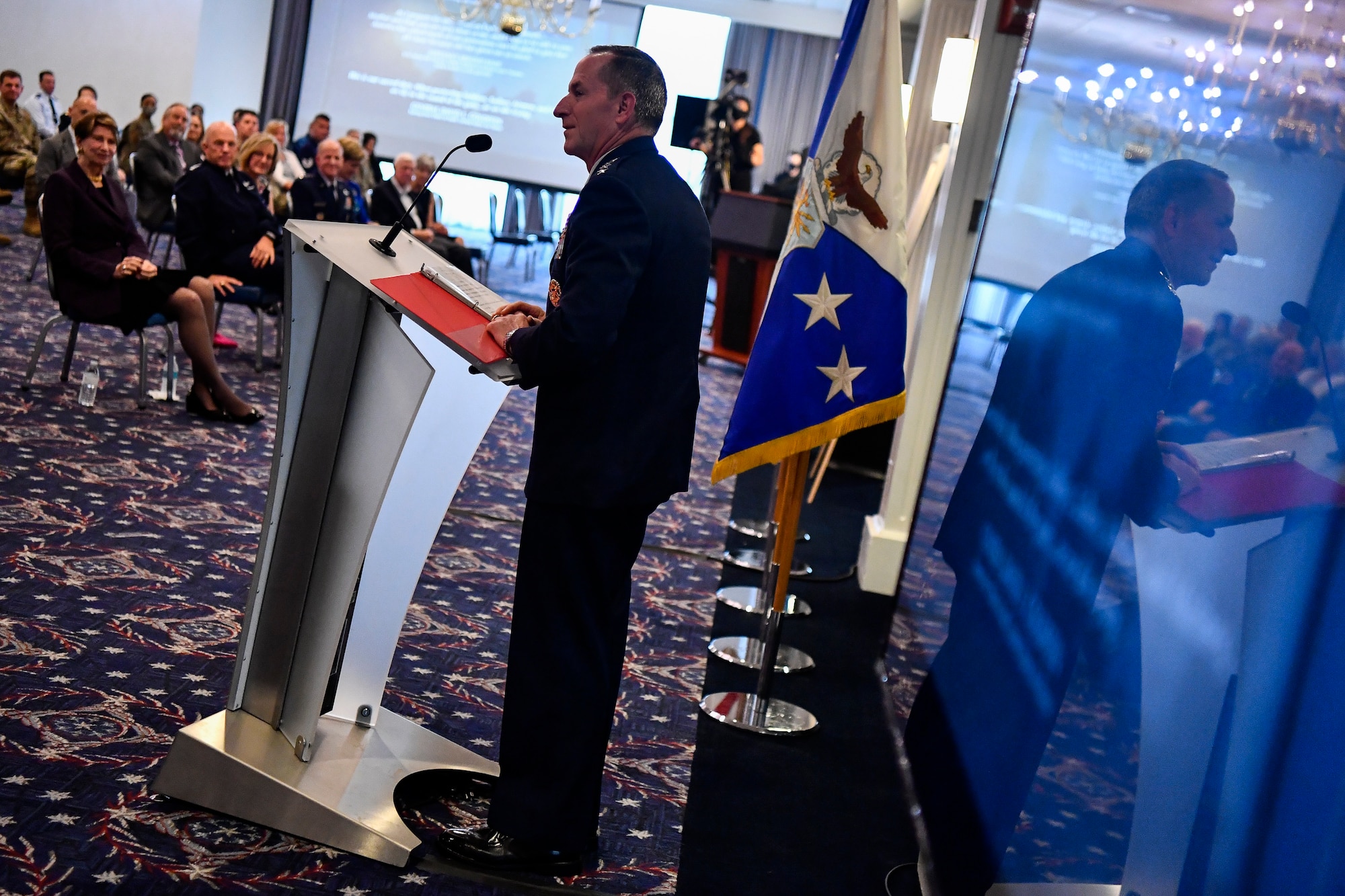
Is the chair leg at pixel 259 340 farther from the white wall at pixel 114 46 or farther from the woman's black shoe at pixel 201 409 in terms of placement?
the white wall at pixel 114 46

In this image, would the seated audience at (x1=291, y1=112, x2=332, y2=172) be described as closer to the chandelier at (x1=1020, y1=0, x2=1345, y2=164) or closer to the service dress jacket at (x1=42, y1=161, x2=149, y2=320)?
the service dress jacket at (x1=42, y1=161, x2=149, y2=320)

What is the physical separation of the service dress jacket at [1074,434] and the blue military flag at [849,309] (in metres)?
0.55

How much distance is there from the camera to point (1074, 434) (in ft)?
6.95

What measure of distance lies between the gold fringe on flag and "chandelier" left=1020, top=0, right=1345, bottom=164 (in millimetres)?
1144

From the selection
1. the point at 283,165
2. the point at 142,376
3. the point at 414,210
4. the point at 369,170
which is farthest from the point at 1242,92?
the point at 369,170

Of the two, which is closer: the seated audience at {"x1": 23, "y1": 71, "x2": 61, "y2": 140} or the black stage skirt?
the black stage skirt

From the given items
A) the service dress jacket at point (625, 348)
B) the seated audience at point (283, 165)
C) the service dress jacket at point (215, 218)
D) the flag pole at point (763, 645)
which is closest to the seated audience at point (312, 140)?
the seated audience at point (283, 165)

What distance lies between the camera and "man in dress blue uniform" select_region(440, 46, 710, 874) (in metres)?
2.12

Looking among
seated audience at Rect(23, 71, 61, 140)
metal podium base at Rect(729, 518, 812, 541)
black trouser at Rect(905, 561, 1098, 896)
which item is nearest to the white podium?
black trouser at Rect(905, 561, 1098, 896)

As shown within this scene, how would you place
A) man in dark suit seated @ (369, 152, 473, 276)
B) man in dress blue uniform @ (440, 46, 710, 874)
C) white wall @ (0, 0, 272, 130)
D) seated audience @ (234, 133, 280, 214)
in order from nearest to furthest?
man in dress blue uniform @ (440, 46, 710, 874)
seated audience @ (234, 133, 280, 214)
man in dark suit seated @ (369, 152, 473, 276)
white wall @ (0, 0, 272, 130)

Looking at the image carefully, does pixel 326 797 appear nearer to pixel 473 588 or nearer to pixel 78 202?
pixel 473 588

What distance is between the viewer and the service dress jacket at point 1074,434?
1.79 metres

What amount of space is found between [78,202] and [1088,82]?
4.34 metres

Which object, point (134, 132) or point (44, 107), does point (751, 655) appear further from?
point (44, 107)
